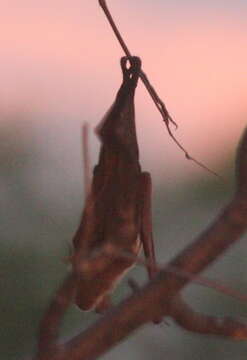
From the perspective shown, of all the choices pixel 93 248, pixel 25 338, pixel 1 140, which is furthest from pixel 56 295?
pixel 1 140

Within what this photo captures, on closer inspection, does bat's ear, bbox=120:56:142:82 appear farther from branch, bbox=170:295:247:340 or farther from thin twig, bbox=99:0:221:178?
branch, bbox=170:295:247:340

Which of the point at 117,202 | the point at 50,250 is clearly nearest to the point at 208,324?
the point at 117,202

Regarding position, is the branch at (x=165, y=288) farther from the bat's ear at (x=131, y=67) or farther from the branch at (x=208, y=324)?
the bat's ear at (x=131, y=67)

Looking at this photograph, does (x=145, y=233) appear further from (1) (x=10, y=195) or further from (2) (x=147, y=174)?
(1) (x=10, y=195)

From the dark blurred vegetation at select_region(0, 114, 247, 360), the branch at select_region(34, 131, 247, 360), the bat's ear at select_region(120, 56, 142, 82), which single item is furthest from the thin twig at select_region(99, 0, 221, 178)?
the dark blurred vegetation at select_region(0, 114, 247, 360)

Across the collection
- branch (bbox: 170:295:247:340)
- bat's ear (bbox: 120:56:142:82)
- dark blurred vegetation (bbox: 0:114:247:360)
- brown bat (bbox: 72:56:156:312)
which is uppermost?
bat's ear (bbox: 120:56:142:82)

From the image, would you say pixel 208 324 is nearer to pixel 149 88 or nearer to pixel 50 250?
pixel 149 88
